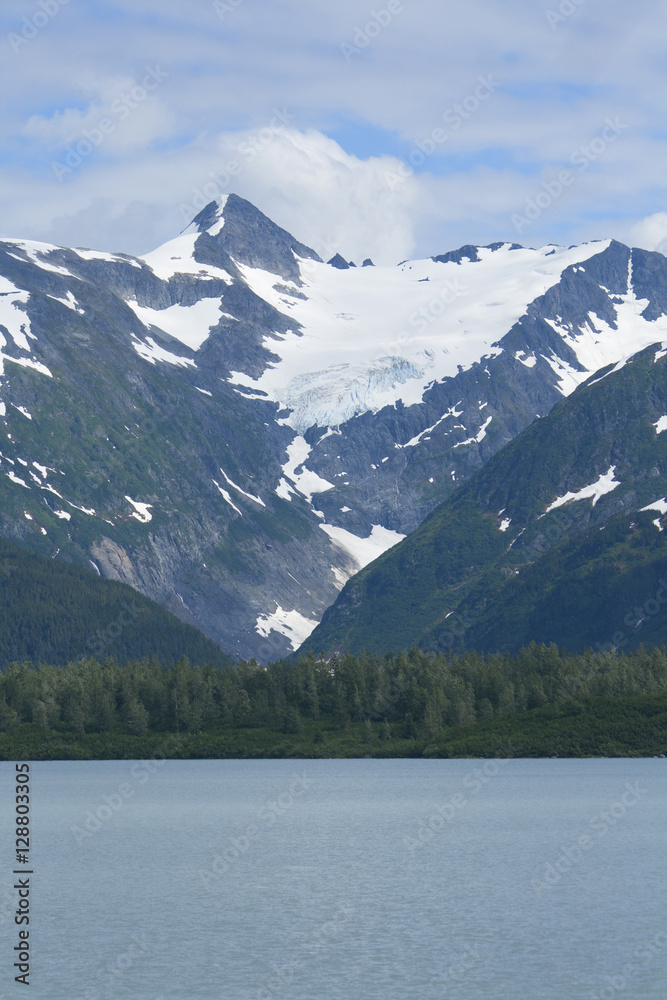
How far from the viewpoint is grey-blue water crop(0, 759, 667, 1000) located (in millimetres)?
64125

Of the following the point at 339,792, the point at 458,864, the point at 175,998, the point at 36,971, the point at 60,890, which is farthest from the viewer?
the point at 339,792

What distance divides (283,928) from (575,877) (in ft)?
84.6

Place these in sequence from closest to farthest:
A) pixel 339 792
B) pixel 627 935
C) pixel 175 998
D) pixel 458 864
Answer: pixel 175 998
pixel 627 935
pixel 458 864
pixel 339 792

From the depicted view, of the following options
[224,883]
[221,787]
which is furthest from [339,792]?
[224,883]

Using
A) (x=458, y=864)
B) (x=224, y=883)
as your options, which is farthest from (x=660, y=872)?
(x=224, y=883)

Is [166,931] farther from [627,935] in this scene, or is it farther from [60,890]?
[627,935]

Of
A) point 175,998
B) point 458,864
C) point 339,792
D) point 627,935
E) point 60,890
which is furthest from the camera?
point 339,792

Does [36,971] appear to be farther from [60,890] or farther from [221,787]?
[221,787]

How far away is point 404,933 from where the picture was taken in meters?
74.4

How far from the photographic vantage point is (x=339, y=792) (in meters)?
163

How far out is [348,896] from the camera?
86250mm

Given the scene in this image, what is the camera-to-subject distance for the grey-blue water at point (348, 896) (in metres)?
64.1

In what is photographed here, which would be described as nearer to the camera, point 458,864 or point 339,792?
point 458,864

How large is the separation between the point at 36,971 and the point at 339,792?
323 ft
